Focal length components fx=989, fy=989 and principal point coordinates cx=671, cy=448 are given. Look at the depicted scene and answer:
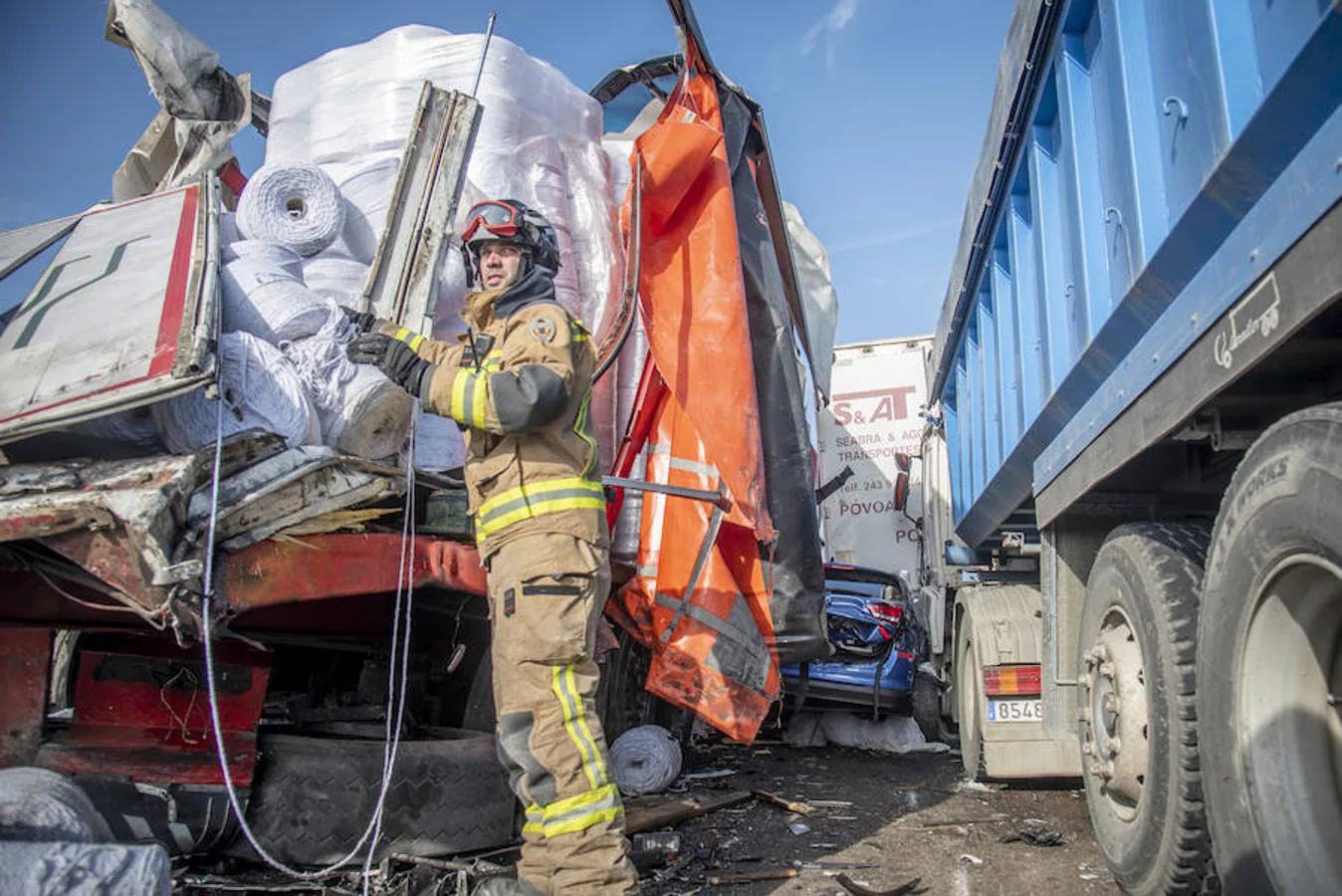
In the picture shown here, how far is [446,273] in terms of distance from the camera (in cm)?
364

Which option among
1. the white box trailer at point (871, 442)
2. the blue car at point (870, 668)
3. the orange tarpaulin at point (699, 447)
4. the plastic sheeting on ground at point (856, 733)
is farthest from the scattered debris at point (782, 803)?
the white box trailer at point (871, 442)

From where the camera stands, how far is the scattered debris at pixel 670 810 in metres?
3.63

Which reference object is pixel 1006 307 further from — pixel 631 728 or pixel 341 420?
pixel 341 420

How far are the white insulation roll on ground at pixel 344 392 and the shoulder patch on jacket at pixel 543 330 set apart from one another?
564mm

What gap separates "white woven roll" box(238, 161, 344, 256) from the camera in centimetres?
344

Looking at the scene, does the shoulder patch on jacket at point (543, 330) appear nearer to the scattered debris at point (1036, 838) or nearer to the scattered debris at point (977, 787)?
the scattered debris at point (1036, 838)

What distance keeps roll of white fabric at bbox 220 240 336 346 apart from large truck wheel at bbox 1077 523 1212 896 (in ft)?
8.21

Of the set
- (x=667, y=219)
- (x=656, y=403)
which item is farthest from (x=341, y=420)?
(x=667, y=219)

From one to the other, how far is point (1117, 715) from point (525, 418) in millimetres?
1836

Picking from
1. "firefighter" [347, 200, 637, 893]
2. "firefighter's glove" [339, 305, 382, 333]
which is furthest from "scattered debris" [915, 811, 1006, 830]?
"firefighter's glove" [339, 305, 382, 333]

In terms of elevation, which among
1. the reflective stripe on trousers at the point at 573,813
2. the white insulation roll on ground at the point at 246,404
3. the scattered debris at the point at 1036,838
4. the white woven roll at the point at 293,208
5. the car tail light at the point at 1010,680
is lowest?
the scattered debris at the point at 1036,838

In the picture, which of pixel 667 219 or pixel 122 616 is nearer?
pixel 122 616

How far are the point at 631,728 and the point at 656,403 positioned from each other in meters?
1.54

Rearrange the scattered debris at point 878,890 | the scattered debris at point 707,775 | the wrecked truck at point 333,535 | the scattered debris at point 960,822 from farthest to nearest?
the scattered debris at point 707,775
the scattered debris at point 960,822
the scattered debris at point 878,890
the wrecked truck at point 333,535
